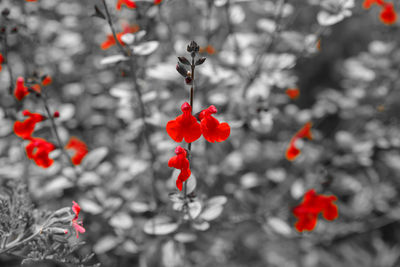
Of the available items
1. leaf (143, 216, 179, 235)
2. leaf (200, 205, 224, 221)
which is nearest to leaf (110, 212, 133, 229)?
leaf (143, 216, 179, 235)

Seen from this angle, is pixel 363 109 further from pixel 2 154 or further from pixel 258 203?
pixel 2 154

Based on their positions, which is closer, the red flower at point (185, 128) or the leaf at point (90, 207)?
the red flower at point (185, 128)

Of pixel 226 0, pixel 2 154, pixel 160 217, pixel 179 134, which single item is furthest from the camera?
pixel 2 154

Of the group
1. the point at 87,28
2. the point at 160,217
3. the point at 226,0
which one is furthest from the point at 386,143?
the point at 87,28

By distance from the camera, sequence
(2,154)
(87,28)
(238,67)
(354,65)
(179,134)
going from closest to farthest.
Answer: (179,134) → (238,67) → (2,154) → (354,65) → (87,28)

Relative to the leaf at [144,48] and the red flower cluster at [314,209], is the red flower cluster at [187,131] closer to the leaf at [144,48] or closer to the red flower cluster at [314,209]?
the leaf at [144,48]

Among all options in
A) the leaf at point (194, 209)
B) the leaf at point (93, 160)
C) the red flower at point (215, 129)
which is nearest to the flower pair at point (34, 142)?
the leaf at point (93, 160)

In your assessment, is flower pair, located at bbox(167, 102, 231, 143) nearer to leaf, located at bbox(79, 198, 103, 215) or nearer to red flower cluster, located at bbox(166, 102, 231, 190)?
red flower cluster, located at bbox(166, 102, 231, 190)
